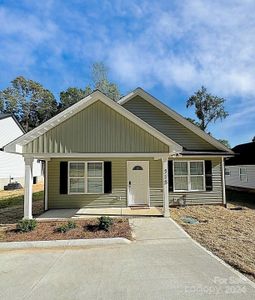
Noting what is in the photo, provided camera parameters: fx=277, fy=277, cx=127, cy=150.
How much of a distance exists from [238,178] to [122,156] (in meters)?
16.8

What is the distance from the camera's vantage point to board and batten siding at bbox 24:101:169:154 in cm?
1042

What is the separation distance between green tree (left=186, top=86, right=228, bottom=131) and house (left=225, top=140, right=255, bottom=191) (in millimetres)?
17292

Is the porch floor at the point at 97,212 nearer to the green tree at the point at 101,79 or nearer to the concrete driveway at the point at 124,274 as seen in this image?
the concrete driveway at the point at 124,274

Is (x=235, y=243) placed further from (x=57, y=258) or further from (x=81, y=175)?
(x=81, y=175)

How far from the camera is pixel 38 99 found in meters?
53.2

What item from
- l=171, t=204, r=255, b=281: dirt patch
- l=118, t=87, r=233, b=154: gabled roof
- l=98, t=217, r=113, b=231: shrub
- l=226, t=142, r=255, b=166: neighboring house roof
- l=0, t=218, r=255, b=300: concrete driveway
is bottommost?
l=0, t=218, r=255, b=300: concrete driveway

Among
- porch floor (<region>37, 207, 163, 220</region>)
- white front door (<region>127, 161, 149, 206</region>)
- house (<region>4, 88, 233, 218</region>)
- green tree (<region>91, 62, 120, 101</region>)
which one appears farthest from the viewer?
green tree (<region>91, 62, 120, 101</region>)

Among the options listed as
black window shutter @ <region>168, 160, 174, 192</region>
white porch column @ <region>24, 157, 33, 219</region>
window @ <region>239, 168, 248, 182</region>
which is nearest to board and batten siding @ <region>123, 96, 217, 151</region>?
black window shutter @ <region>168, 160, 174, 192</region>

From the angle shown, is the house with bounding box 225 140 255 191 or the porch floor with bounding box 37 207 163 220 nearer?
the porch floor with bounding box 37 207 163 220

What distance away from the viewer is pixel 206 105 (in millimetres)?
42906

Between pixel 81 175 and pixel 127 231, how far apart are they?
538 cm

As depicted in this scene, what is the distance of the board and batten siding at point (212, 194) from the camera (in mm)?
14086

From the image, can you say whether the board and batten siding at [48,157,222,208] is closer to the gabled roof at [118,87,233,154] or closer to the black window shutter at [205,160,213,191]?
the black window shutter at [205,160,213,191]

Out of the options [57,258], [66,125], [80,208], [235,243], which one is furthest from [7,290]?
[80,208]
